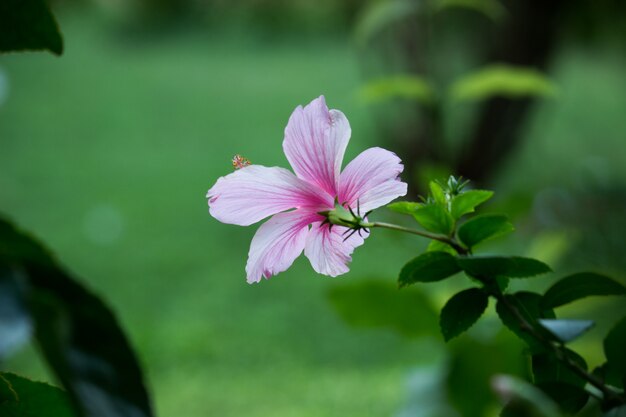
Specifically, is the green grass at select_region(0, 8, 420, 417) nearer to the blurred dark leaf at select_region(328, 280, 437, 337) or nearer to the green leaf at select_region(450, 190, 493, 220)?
the blurred dark leaf at select_region(328, 280, 437, 337)

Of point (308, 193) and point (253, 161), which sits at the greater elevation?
point (253, 161)

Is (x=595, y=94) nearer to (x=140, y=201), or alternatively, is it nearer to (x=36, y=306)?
(x=140, y=201)

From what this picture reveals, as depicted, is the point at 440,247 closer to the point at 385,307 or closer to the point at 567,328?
the point at 567,328

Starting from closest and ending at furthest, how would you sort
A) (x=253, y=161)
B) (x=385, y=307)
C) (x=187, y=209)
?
(x=385, y=307) < (x=253, y=161) < (x=187, y=209)

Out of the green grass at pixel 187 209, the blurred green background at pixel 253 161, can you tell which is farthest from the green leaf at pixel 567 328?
the green grass at pixel 187 209

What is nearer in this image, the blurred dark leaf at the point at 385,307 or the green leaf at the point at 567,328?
the green leaf at the point at 567,328

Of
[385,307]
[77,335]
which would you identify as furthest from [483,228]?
[385,307]

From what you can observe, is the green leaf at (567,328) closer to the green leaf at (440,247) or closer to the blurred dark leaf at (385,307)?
the green leaf at (440,247)
